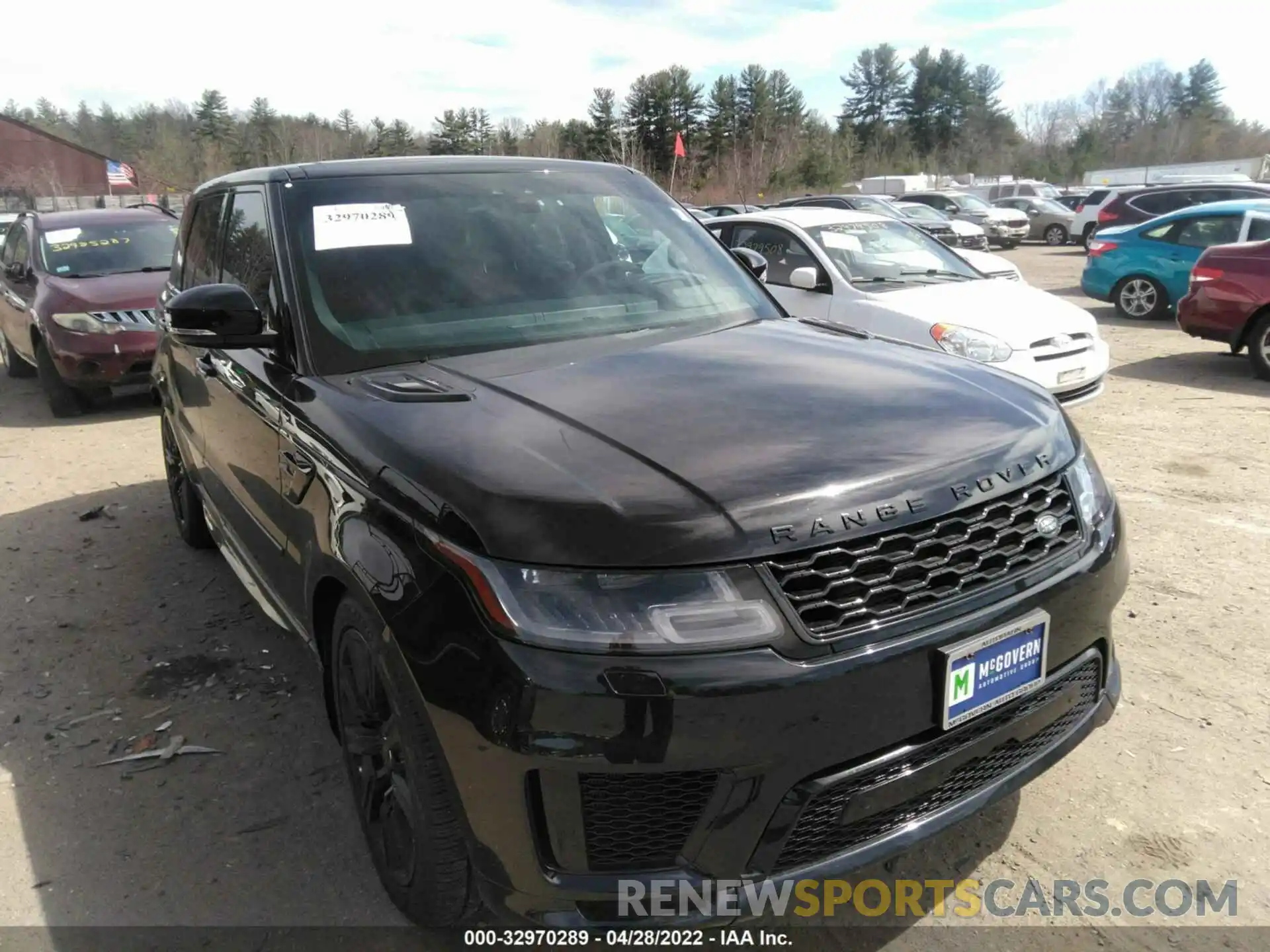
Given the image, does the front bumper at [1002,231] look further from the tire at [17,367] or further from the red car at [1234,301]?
the tire at [17,367]

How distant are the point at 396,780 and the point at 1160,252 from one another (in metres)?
13.0

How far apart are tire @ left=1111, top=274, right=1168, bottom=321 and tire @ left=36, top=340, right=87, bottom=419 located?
12482 mm

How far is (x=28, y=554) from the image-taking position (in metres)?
5.30

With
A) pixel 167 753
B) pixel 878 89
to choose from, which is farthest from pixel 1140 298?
pixel 878 89

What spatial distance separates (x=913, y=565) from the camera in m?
1.93

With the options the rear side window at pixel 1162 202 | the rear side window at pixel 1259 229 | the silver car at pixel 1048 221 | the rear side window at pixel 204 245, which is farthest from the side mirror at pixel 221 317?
the silver car at pixel 1048 221

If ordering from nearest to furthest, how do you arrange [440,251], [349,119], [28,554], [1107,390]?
[440,251], [28,554], [1107,390], [349,119]

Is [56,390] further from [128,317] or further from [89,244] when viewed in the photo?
[89,244]

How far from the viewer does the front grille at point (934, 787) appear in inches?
74.4

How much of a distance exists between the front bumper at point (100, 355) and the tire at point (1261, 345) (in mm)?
9738

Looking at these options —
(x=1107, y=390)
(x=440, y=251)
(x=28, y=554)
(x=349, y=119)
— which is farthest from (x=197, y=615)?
(x=349, y=119)

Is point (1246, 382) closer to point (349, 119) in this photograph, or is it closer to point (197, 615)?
point (197, 615)

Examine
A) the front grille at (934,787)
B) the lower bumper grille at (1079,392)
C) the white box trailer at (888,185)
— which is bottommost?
the lower bumper grille at (1079,392)

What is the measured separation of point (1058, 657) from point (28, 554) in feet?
17.4
